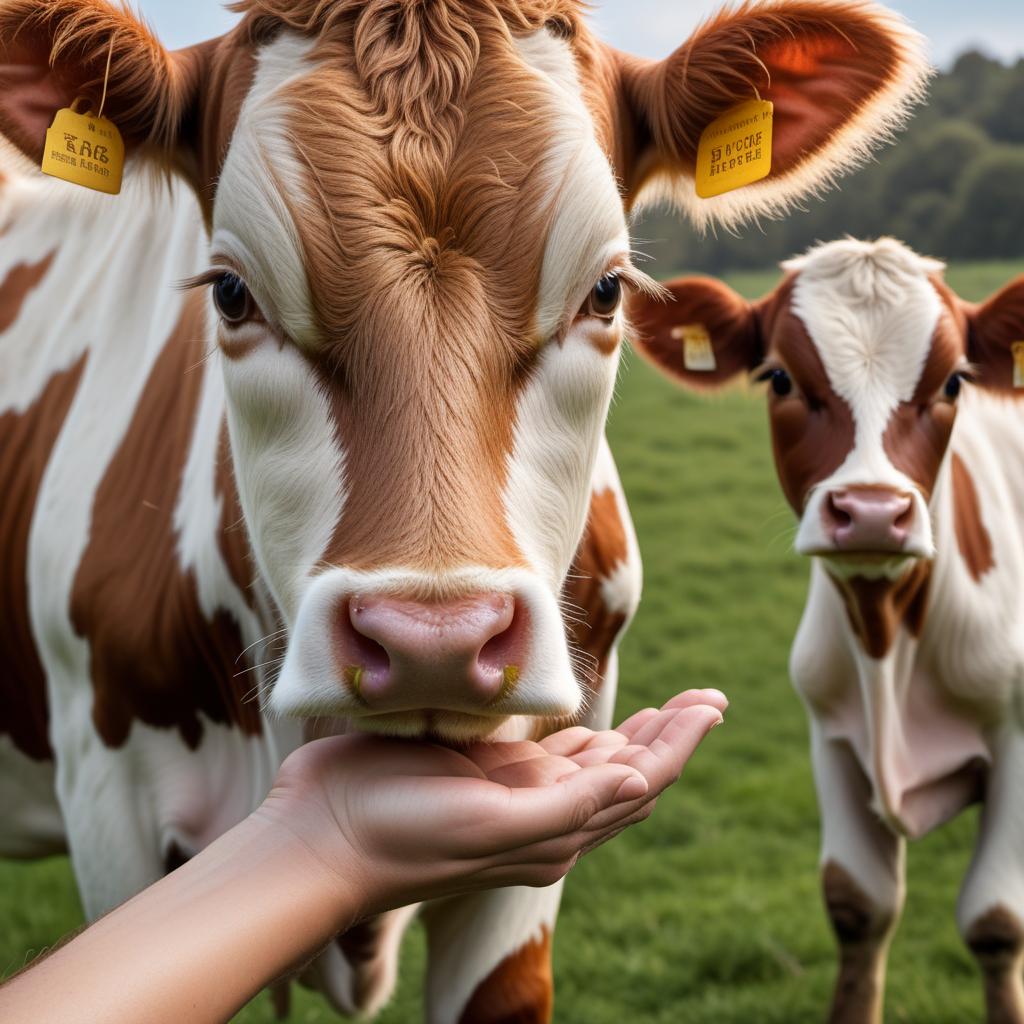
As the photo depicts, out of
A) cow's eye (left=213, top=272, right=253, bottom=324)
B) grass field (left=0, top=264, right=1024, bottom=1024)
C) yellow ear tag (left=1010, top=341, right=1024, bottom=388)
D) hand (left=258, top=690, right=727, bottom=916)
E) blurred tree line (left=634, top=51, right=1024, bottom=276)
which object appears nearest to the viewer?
hand (left=258, top=690, right=727, bottom=916)

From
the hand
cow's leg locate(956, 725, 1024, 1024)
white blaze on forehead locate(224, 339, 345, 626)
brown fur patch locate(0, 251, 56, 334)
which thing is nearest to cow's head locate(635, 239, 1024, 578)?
cow's leg locate(956, 725, 1024, 1024)

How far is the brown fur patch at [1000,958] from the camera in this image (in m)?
3.62

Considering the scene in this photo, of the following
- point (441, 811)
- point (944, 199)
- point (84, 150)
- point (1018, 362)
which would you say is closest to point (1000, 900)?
point (1018, 362)

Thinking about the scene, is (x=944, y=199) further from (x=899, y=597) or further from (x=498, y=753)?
(x=498, y=753)

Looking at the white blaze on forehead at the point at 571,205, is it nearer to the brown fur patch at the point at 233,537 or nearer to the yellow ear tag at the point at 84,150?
the yellow ear tag at the point at 84,150

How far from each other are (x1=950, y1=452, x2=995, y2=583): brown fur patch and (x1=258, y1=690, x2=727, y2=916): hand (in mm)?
2457

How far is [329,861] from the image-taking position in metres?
1.57

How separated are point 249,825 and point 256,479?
54cm

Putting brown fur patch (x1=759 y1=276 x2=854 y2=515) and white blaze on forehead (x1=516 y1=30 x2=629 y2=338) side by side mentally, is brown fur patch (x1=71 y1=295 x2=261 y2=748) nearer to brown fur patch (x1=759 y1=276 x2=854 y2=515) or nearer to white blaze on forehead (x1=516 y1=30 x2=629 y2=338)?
white blaze on forehead (x1=516 y1=30 x2=629 y2=338)

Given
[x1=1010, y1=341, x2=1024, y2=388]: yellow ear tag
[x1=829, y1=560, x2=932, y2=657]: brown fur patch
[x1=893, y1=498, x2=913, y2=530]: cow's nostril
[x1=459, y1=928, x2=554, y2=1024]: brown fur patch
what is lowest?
[x1=459, y1=928, x2=554, y2=1024]: brown fur patch

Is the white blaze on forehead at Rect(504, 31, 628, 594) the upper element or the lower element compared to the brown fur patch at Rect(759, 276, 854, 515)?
upper

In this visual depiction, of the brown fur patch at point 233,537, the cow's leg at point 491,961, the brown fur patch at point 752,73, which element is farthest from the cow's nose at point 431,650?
the cow's leg at point 491,961

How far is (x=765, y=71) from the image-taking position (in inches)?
86.3

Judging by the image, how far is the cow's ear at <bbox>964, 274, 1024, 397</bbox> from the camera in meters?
3.93
